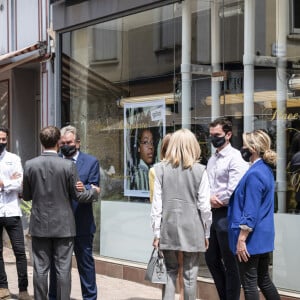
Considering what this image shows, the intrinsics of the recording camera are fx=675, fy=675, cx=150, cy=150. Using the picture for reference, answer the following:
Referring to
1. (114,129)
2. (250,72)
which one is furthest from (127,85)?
(250,72)

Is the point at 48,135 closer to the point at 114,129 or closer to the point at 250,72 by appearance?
the point at 250,72

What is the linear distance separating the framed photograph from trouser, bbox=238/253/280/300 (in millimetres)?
3156

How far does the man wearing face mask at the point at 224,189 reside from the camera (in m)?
6.09

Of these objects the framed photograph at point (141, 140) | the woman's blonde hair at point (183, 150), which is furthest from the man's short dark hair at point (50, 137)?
the framed photograph at point (141, 140)

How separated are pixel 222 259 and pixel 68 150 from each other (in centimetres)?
178

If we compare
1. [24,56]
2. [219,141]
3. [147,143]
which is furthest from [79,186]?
[24,56]

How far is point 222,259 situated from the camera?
6352 millimetres

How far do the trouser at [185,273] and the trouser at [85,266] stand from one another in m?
1.13

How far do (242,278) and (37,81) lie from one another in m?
7.41

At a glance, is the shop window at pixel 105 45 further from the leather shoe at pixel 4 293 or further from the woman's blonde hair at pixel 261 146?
the woman's blonde hair at pixel 261 146

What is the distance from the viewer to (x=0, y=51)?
1186 cm

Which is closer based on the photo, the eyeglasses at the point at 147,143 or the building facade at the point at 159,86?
the building facade at the point at 159,86

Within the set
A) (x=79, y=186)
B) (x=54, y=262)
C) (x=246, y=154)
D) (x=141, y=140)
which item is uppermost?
(x=141, y=140)

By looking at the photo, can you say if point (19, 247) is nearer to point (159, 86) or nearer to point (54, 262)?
point (54, 262)
